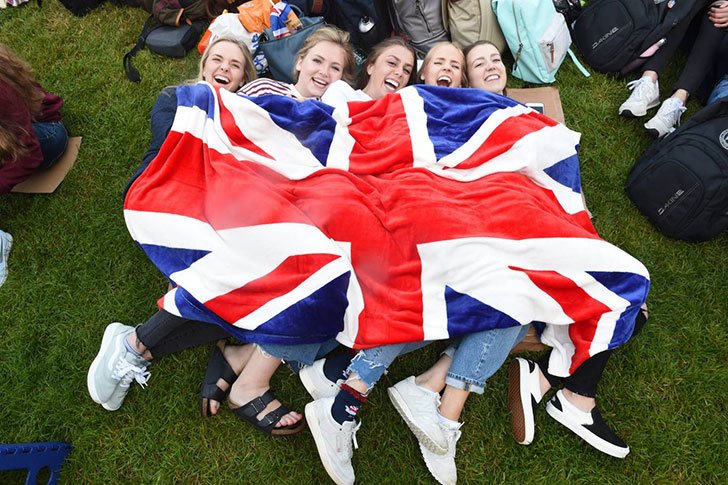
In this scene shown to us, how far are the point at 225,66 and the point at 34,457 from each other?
2.01 metres

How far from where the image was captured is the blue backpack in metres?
3.07

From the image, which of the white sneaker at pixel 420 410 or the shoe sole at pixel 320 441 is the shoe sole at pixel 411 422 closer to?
the white sneaker at pixel 420 410

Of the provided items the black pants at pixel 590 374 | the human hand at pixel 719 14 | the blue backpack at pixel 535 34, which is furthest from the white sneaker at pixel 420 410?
the human hand at pixel 719 14

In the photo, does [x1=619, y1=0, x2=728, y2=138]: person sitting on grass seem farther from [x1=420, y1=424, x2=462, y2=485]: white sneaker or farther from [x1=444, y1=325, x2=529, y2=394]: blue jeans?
[x1=420, y1=424, x2=462, y2=485]: white sneaker

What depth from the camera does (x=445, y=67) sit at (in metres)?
2.71

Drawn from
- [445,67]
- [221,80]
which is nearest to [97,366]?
[221,80]

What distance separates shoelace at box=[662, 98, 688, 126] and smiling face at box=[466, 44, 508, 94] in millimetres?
1028

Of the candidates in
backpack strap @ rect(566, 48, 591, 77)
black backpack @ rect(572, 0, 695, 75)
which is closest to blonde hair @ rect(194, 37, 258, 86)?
backpack strap @ rect(566, 48, 591, 77)

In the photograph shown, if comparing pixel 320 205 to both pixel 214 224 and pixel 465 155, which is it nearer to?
pixel 214 224

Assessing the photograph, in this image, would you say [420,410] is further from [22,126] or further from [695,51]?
[695,51]

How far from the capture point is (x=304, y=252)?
1.84 meters

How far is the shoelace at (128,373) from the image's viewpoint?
2191mm

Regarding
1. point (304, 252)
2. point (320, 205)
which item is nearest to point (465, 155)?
point (320, 205)

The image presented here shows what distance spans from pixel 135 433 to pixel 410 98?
200 centimetres
